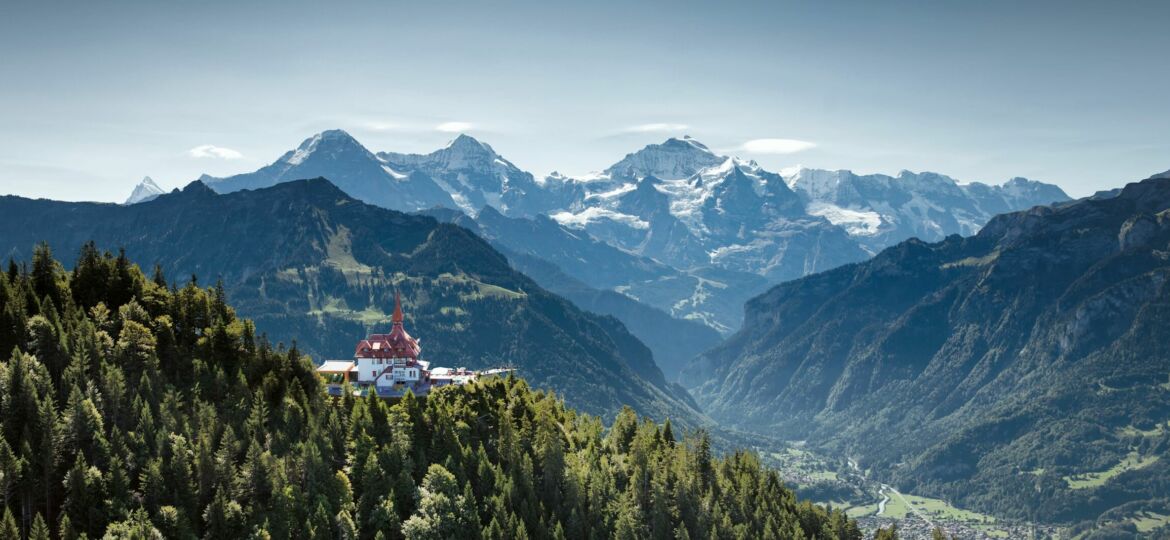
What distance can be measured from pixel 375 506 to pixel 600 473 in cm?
4779

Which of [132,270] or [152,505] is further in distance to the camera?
[132,270]

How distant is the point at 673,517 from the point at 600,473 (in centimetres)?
1648

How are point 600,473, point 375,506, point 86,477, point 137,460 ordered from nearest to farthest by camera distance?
point 86,477, point 137,460, point 375,506, point 600,473

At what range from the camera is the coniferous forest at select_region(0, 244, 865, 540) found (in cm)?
12875

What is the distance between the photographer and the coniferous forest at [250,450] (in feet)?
422

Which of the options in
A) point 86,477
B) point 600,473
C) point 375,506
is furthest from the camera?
point 600,473

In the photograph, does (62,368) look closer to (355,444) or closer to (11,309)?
(11,309)

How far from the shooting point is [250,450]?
459ft

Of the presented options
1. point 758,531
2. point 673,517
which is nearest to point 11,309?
point 673,517

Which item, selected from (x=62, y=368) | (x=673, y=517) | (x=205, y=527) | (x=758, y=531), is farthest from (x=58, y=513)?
(x=758, y=531)

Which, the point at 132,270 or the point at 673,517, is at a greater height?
the point at 132,270

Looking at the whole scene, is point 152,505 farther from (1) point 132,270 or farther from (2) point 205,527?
(1) point 132,270

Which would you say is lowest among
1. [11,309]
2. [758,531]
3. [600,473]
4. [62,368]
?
[758,531]

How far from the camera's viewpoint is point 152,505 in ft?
425
